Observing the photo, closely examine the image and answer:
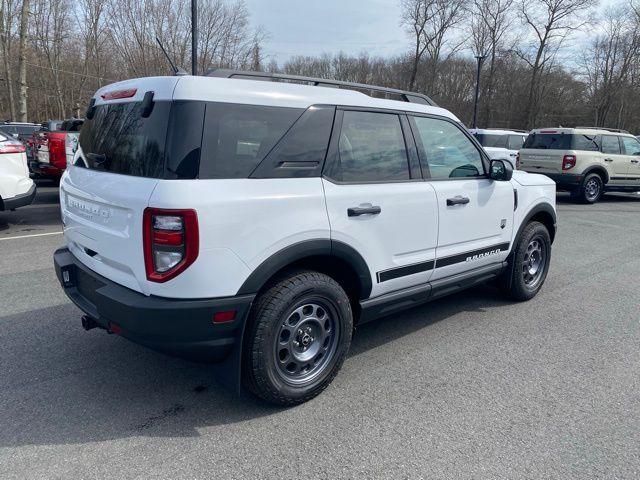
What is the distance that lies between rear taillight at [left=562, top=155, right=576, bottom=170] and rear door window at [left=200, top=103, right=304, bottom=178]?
11.6 meters

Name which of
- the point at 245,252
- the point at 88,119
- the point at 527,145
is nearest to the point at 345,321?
the point at 245,252

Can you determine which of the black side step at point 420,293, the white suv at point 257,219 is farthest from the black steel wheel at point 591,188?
the white suv at point 257,219

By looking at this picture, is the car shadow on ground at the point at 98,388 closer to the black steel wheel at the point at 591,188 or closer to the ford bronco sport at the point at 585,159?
the ford bronco sport at the point at 585,159

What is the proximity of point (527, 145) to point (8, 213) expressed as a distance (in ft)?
41.3

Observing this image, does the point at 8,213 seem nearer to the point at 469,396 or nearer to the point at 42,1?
the point at 469,396

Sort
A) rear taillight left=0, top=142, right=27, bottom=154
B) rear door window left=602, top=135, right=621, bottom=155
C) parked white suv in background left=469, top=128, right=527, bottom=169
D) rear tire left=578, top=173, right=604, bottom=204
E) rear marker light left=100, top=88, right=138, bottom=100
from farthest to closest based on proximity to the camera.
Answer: parked white suv in background left=469, top=128, right=527, bottom=169, rear door window left=602, top=135, right=621, bottom=155, rear tire left=578, top=173, right=604, bottom=204, rear taillight left=0, top=142, right=27, bottom=154, rear marker light left=100, top=88, right=138, bottom=100

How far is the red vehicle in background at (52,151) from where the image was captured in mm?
9953

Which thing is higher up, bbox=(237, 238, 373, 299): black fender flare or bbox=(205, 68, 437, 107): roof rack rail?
bbox=(205, 68, 437, 107): roof rack rail

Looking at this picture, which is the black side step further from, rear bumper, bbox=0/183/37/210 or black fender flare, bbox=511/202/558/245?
rear bumper, bbox=0/183/37/210

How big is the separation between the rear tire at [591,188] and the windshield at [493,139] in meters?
3.98

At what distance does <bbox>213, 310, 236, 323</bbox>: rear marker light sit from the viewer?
2545 mm

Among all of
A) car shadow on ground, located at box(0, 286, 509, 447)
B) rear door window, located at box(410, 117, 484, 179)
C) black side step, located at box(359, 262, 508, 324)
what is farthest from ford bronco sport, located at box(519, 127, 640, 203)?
car shadow on ground, located at box(0, 286, 509, 447)

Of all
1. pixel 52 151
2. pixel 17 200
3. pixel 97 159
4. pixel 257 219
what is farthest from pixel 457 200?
pixel 52 151

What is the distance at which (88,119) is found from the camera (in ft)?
11.3
